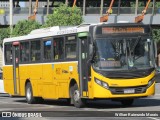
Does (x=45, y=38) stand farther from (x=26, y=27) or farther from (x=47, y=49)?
(x=26, y=27)

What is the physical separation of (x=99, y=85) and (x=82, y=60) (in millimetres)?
1233

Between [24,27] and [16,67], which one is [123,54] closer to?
[16,67]

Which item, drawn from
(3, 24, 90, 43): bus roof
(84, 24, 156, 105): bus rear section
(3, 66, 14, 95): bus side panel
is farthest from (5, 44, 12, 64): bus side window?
(84, 24, 156, 105): bus rear section

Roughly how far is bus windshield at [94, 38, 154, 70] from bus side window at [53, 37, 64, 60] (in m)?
2.40

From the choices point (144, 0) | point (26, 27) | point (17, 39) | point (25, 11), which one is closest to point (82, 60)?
point (17, 39)

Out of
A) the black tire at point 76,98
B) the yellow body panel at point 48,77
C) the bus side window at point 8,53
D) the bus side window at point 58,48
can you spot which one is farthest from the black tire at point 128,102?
the bus side window at point 8,53

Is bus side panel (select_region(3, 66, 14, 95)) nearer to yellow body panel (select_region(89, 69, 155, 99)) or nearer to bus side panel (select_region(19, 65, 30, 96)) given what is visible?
bus side panel (select_region(19, 65, 30, 96))

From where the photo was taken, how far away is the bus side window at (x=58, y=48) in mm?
22281

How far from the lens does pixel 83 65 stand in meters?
20.7

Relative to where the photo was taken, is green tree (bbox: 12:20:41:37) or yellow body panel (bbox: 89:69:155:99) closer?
yellow body panel (bbox: 89:69:155:99)

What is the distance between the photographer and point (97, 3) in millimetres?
77625

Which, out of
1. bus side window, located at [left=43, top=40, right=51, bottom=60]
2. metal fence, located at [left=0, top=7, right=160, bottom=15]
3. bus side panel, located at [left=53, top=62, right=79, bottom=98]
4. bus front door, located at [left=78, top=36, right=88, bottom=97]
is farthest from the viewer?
metal fence, located at [left=0, top=7, right=160, bottom=15]

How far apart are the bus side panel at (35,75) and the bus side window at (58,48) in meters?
1.68

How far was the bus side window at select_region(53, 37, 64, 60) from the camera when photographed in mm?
22281
